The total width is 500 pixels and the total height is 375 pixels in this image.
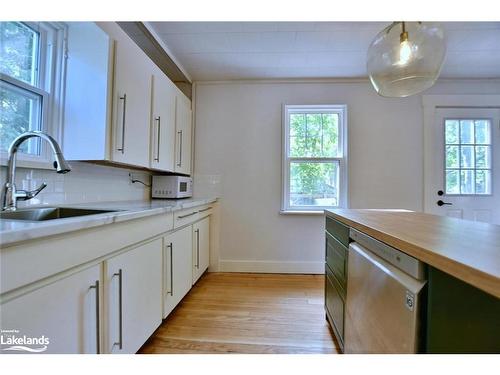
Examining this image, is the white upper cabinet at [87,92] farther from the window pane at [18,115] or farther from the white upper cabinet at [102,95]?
the window pane at [18,115]

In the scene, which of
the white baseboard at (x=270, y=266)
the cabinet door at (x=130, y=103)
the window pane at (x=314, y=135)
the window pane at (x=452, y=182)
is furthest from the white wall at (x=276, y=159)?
the cabinet door at (x=130, y=103)

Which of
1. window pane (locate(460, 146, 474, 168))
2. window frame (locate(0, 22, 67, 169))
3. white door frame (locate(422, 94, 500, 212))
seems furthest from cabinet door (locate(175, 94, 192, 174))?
window pane (locate(460, 146, 474, 168))

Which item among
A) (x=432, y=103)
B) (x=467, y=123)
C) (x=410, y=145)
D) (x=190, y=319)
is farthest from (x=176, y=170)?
(x=467, y=123)

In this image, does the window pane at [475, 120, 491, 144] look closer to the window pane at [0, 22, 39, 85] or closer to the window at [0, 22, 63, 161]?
the window at [0, 22, 63, 161]

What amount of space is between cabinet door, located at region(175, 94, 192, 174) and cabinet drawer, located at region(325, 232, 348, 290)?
1669 mm

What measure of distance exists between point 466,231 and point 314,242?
2068 millimetres

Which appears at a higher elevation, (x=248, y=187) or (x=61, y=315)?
(x=248, y=187)

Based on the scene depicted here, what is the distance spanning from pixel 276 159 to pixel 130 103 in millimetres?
1766

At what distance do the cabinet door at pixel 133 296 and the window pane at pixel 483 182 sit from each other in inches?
141

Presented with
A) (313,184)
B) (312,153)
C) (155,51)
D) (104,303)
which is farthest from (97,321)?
(312,153)

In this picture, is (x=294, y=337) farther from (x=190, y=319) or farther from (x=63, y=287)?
(x=63, y=287)

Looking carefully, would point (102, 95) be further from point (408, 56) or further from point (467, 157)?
point (467, 157)

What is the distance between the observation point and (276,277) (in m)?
2.82

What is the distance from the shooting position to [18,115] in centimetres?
135
